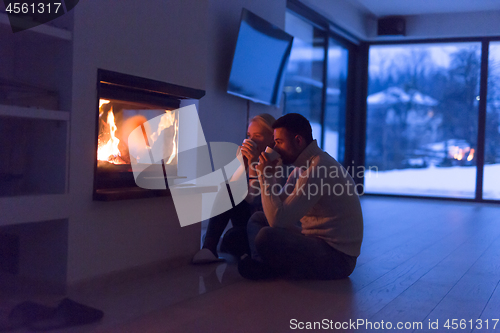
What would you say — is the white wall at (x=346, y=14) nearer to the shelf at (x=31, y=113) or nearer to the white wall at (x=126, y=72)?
the white wall at (x=126, y=72)

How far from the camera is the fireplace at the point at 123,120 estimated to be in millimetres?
2072

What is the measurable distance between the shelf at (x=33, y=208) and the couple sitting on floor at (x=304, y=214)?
0.86 meters

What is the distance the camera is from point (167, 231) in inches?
96.6

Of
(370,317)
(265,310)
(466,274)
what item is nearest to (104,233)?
(265,310)

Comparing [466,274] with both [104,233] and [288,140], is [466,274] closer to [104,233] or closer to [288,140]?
[288,140]

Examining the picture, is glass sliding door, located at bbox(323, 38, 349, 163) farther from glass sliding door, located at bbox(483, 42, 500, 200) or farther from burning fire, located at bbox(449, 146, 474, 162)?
glass sliding door, located at bbox(483, 42, 500, 200)

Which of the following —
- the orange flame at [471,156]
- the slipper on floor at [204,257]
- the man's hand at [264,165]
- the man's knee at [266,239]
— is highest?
the orange flame at [471,156]

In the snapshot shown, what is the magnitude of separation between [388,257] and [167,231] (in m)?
1.38

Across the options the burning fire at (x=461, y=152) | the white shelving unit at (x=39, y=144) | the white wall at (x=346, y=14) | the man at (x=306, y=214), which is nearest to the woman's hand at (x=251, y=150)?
the man at (x=306, y=214)

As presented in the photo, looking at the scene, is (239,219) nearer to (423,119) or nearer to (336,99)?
(336,99)

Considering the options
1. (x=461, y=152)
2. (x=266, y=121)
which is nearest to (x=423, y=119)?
(x=461, y=152)

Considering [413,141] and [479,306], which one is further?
[413,141]

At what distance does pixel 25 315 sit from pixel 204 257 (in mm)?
1050

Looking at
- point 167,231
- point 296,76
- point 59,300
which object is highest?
point 296,76
